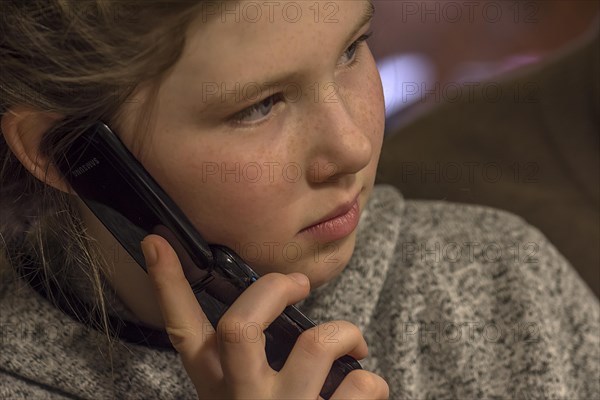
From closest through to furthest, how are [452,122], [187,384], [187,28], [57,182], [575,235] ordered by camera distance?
[187,28] → [57,182] → [187,384] → [575,235] → [452,122]

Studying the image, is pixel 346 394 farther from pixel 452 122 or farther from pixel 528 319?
pixel 452 122

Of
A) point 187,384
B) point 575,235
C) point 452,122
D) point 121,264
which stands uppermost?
point 121,264

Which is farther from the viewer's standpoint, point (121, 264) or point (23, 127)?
point (121, 264)

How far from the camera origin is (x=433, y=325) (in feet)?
3.47

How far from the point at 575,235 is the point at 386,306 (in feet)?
1.30

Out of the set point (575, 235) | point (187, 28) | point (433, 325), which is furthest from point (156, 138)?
point (575, 235)

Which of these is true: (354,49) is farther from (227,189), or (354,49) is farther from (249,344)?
(249,344)

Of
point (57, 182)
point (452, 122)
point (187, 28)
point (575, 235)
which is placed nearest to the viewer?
point (187, 28)

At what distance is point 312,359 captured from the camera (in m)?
0.81

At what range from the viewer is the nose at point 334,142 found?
0.82 m

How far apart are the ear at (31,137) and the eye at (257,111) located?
171 mm

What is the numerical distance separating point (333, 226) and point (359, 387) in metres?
0.16

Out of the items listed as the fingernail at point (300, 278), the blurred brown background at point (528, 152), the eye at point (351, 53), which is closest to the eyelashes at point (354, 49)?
the eye at point (351, 53)

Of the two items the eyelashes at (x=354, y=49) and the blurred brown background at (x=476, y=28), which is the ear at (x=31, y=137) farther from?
the blurred brown background at (x=476, y=28)
